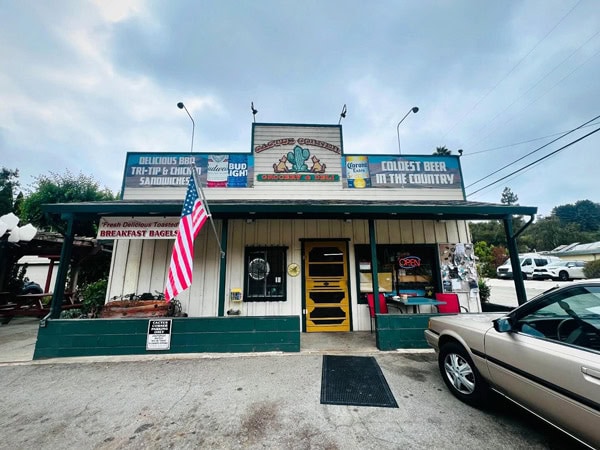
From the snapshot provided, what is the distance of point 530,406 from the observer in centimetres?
217

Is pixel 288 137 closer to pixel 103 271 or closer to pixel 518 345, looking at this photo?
pixel 518 345

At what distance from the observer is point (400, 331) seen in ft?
15.8

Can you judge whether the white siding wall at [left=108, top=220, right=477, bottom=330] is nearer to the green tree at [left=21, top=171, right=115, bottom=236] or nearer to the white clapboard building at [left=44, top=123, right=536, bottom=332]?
the white clapboard building at [left=44, top=123, right=536, bottom=332]

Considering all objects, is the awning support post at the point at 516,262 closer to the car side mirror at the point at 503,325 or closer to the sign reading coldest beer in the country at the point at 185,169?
the car side mirror at the point at 503,325

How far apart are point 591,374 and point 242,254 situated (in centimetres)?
605

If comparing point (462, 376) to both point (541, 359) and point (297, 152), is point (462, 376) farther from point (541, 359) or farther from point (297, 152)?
point (297, 152)

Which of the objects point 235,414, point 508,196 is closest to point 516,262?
point 235,414

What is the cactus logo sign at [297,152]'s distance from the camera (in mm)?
7242

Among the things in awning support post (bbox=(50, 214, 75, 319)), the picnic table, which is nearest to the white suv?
awning support post (bbox=(50, 214, 75, 319))

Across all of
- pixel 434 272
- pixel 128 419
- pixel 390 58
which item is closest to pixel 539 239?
pixel 390 58

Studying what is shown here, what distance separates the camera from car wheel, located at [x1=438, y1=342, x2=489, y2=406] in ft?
9.03

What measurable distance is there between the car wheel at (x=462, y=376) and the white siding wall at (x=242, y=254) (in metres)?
3.15

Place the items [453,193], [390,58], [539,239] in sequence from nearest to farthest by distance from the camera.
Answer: [453,193] < [390,58] < [539,239]

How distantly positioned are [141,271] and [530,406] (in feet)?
24.7
